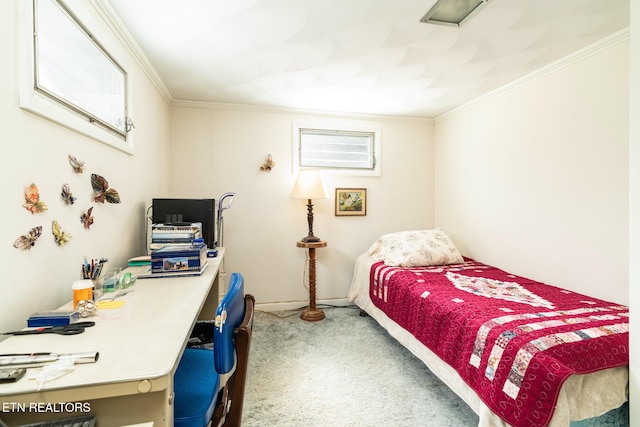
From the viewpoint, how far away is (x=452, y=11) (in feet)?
5.60

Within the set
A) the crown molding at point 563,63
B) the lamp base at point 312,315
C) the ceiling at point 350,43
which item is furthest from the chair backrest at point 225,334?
the crown molding at point 563,63

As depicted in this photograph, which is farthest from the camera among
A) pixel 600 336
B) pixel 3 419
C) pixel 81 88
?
pixel 81 88

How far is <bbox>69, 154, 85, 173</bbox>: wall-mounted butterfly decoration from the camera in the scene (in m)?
1.37

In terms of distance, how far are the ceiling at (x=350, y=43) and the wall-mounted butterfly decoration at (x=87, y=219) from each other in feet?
3.65

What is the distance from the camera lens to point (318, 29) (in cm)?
Result: 187

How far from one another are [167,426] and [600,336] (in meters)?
1.76

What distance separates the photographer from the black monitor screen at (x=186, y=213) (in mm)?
2246

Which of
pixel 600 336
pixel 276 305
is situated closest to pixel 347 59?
pixel 600 336

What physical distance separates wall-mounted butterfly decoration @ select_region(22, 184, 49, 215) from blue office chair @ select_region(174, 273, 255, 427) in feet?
2.56

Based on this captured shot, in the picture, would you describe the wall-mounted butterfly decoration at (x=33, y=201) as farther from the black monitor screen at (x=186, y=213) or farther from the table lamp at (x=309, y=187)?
the table lamp at (x=309, y=187)

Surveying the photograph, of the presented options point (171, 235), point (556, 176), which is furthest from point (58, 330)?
point (556, 176)

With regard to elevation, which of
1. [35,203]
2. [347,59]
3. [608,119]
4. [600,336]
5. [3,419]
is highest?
[347,59]

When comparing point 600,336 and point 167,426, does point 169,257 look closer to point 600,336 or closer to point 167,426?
point 167,426

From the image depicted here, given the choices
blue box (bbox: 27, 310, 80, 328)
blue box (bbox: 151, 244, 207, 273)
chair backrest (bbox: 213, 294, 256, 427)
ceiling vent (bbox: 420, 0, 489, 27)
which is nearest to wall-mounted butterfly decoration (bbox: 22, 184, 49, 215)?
blue box (bbox: 27, 310, 80, 328)
